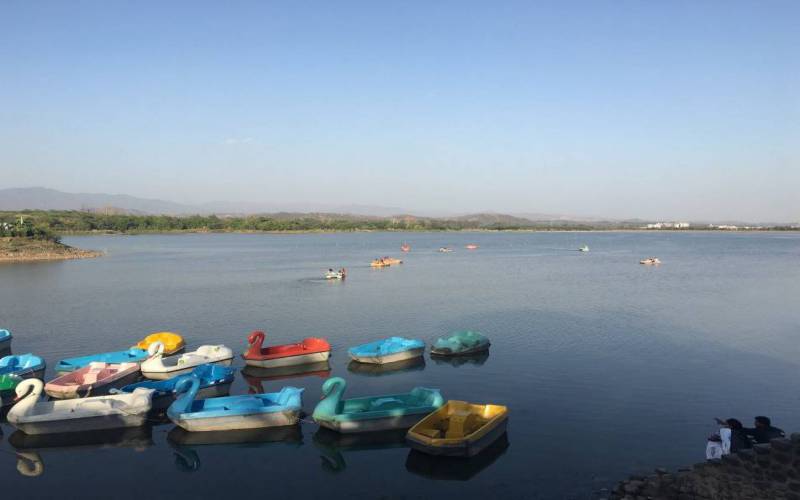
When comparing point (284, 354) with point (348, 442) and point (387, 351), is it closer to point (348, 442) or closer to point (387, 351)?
point (387, 351)

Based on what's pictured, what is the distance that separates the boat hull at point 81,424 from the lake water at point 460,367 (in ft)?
1.07

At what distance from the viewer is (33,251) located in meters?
68.3

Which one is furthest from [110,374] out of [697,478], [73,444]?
[697,478]

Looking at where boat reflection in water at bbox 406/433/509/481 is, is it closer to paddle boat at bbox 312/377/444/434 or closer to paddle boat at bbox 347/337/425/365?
paddle boat at bbox 312/377/444/434

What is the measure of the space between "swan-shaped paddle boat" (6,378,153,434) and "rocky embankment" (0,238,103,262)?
5991 centimetres

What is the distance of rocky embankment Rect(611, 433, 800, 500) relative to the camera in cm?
923

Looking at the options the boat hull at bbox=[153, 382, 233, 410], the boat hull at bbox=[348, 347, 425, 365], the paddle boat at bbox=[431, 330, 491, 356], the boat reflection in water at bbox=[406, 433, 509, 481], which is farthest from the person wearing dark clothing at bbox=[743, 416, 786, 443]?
the boat hull at bbox=[153, 382, 233, 410]

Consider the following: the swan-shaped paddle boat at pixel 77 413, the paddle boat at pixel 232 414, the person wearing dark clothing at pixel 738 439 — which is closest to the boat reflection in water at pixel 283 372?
the paddle boat at pixel 232 414

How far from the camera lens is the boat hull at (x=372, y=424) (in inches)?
575

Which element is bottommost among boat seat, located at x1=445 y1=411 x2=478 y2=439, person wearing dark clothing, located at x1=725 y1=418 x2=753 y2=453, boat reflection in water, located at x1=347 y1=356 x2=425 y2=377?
boat reflection in water, located at x1=347 y1=356 x2=425 y2=377

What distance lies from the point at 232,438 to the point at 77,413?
4.03 metres

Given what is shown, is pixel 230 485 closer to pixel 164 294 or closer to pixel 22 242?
pixel 164 294

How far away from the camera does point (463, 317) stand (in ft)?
100

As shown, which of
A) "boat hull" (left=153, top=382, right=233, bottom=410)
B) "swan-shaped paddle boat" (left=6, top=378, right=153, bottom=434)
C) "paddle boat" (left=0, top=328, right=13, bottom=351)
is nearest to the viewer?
"swan-shaped paddle boat" (left=6, top=378, right=153, bottom=434)
